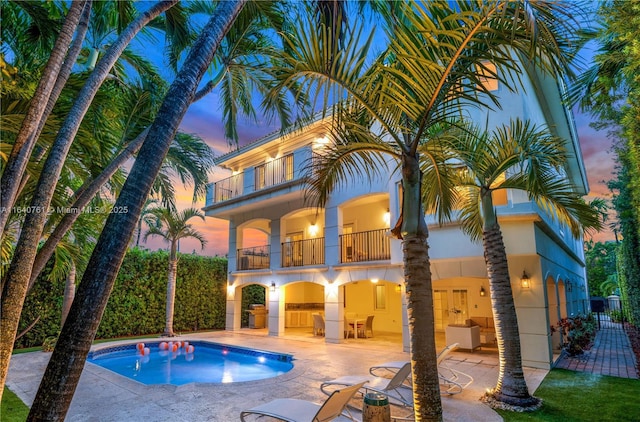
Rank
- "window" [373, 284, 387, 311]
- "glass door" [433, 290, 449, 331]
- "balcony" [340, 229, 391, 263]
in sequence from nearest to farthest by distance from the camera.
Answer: "balcony" [340, 229, 391, 263] → "glass door" [433, 290, 449, 331] → "window" [373, 284, 387, 311]

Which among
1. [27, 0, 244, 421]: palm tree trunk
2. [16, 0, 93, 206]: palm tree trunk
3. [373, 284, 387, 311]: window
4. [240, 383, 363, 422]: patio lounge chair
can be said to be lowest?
[240, 383, 363, 422]: patio lounge chair

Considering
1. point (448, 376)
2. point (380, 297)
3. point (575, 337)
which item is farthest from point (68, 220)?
point (380, 297)

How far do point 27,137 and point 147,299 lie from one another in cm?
1451

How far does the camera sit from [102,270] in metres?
2.87

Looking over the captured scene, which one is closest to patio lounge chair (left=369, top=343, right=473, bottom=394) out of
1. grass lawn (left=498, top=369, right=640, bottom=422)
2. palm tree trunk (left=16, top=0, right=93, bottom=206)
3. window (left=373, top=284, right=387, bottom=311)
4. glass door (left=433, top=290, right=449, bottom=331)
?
grass lawn (left=498, top=369, right=640, bottom=422)

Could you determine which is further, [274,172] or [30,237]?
[274,172]

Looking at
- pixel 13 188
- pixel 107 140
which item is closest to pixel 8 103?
pixel 13 188

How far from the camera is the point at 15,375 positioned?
870 cm

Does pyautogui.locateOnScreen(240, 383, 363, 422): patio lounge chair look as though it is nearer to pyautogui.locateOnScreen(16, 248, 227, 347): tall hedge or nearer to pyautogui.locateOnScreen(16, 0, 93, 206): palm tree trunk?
pyautogui.locateOnScreen(16, 0, 93, 206): palm tree trunk

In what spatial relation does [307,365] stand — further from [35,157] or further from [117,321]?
[117,321]

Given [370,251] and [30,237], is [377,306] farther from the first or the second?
[30,237]

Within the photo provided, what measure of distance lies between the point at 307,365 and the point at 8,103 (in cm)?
844

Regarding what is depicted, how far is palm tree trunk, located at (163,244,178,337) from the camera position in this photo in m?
16.1

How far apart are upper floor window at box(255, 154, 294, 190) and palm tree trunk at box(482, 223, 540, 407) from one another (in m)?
10.7
